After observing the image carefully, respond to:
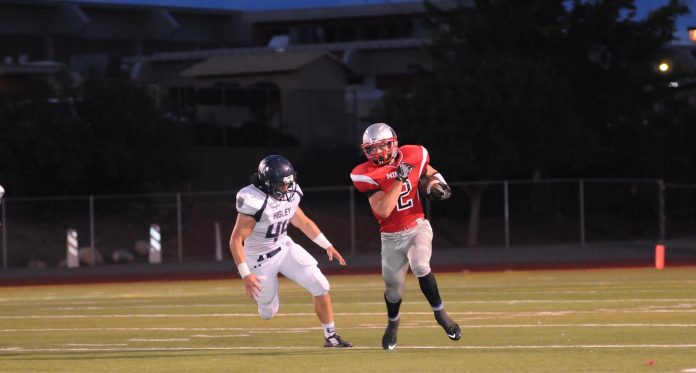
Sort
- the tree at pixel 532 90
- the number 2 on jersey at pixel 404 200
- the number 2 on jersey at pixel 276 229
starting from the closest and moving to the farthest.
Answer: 1. the number 2 on jersey at pixel 404 200
2. the number 2 on jersey at pixel 276 229
3. the tree at pixel 532 90

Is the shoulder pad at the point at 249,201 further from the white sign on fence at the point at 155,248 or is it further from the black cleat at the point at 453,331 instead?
the white sign on fence at the point at 155,248

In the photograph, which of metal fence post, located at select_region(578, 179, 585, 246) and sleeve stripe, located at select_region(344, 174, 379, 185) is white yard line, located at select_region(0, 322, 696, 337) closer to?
sleeve stripe, located at select_region(344, 174, 379, 185)

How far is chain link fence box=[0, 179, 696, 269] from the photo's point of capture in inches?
1375

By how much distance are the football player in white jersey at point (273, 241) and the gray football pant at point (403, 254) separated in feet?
1.55

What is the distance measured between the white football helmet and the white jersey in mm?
899

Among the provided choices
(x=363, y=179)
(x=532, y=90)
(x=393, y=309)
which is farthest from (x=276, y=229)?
(x=532, y=90)

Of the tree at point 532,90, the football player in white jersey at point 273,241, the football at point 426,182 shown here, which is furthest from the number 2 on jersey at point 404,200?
the tree at point 532,90

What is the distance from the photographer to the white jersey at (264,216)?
1227 cm

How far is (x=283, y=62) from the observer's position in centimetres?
5250

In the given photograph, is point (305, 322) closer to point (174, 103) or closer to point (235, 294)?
point (235, 294)

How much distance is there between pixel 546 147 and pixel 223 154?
11526mm

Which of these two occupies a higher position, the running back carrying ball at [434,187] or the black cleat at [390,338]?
the running back carrying ball at [434,187]

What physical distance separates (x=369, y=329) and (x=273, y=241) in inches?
105

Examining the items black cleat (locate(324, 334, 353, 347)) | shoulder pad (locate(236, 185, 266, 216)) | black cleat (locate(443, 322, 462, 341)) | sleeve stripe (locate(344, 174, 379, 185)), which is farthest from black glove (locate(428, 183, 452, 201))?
black cleat (locate(324, 334, 353, 347))
